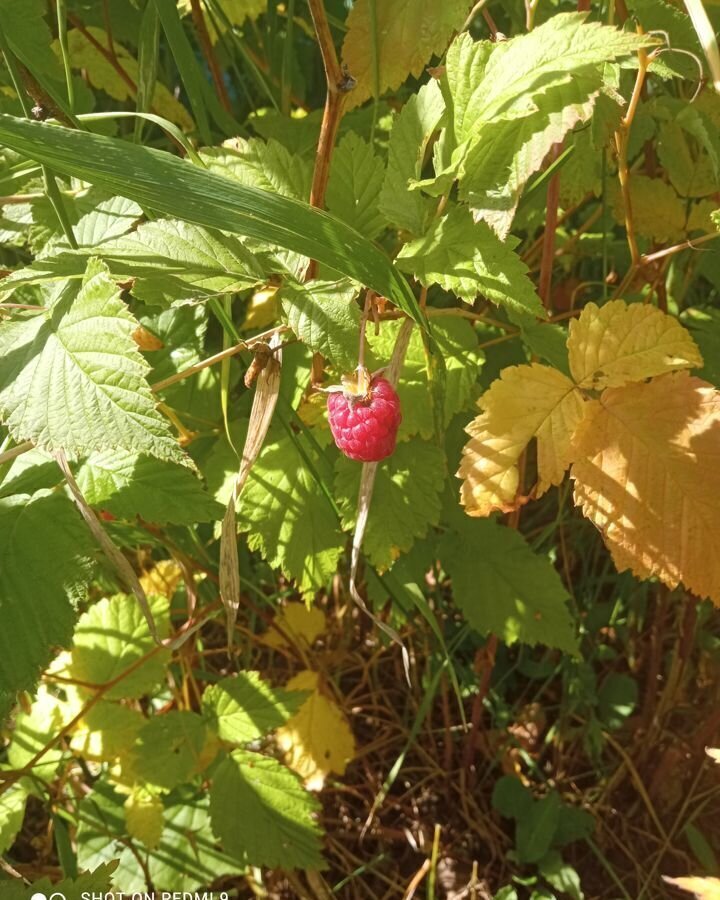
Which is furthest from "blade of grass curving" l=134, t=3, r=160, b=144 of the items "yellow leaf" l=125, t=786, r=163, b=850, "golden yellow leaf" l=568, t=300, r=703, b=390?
"yellow leaf" l=125, t=786, r=163, b=850

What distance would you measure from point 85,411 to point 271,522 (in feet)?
1.07

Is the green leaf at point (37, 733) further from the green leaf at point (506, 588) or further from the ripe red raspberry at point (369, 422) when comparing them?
the ripe red raspberry at point (369, 422)

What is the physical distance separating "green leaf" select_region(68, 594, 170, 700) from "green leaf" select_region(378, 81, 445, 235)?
676mm

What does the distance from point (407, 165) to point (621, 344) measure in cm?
28

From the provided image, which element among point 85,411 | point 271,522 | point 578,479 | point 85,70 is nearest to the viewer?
point 85,411

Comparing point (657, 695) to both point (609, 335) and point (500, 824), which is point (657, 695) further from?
point (609, 335)

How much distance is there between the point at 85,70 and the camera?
118 cm

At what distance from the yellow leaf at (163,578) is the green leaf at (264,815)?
0.32 meters

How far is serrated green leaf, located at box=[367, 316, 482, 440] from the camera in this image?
83 cm

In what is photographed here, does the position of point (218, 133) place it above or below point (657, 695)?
above

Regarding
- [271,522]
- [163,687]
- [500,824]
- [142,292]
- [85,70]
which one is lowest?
[500,824]

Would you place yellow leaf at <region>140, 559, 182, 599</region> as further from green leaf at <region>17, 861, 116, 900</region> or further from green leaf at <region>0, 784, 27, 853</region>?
green leaf at <region>17, 861, 116, 900</region>

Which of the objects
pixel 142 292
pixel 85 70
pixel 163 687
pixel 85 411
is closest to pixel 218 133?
pixel 85 70

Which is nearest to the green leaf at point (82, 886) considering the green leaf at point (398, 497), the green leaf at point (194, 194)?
the green leaf at point (398, 497)
